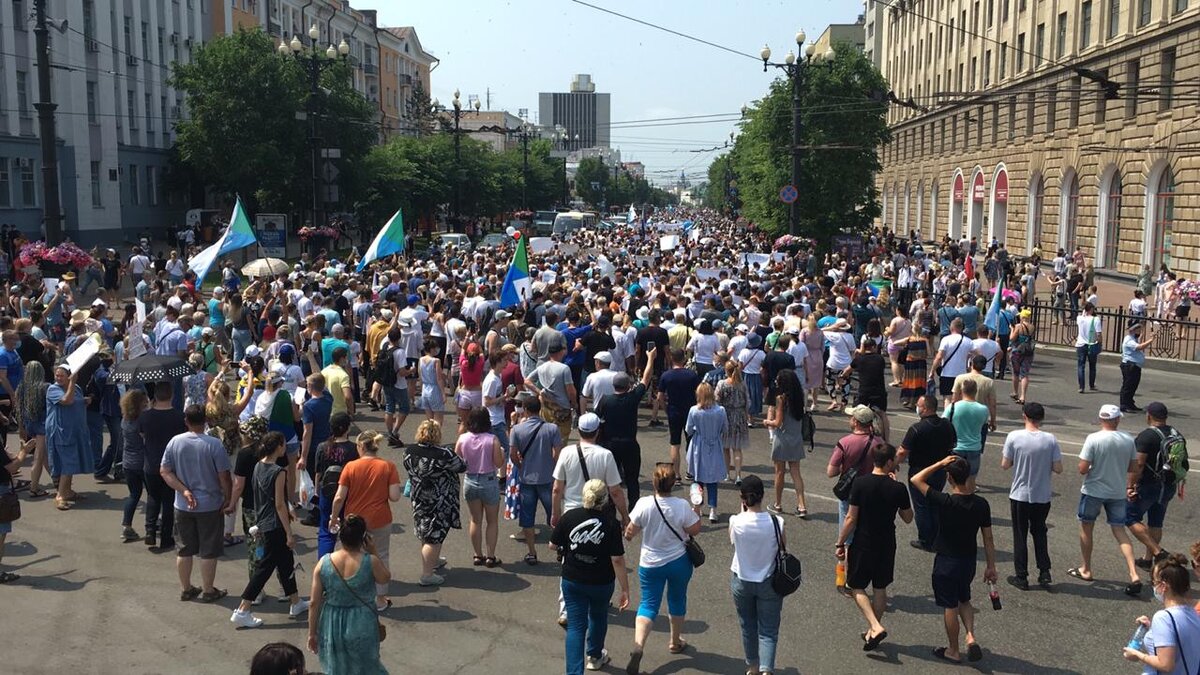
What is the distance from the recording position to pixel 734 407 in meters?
11.6

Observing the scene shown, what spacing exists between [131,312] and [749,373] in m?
9.71

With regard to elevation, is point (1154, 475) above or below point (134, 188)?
below

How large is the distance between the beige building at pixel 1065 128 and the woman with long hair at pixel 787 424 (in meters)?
10.6

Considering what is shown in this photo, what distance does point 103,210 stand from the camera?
4697 cm

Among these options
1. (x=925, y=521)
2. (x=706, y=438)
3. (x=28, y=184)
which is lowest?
(x=925, y=521)

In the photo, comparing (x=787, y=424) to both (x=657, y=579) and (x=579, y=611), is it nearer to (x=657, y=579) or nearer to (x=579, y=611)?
(x=657, y=579)

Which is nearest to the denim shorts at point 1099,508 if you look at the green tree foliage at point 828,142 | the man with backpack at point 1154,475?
the man with backpack at point 1154,475

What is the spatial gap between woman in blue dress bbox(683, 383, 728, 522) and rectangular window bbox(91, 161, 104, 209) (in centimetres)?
4320

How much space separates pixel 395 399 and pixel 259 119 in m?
35.8

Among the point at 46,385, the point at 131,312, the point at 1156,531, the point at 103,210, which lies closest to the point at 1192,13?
the point at 1156,531

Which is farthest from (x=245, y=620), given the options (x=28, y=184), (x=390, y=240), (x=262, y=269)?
(x=28, y=184)

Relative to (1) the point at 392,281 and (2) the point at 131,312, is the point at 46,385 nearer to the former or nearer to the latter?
(2) the point at 131,312

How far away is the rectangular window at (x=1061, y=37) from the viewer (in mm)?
43691

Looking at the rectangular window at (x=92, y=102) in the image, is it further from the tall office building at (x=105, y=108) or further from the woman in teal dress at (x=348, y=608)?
the woman in teal dress at (x=348, y=608)
